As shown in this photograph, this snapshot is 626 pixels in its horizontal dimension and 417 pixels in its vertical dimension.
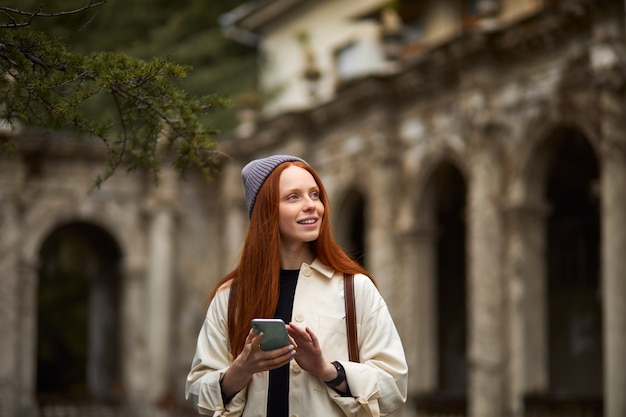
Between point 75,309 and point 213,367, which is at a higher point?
point 213,367

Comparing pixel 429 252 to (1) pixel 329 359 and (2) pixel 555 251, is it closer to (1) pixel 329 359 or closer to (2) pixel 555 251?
(2) pixel 555 251

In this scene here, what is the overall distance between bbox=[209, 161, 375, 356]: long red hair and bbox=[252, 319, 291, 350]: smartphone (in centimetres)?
42

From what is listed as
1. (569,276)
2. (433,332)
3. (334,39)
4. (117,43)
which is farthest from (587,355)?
(117,43)

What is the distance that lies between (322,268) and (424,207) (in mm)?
14848

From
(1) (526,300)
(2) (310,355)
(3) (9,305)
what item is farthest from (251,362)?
(3) (9,305)

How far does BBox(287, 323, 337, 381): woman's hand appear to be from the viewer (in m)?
4.24

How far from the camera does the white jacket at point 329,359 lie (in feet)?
14.6

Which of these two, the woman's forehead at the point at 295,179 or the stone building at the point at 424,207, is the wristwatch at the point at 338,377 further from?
the stone building at the point at 424,207

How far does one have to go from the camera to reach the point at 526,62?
1673 cm

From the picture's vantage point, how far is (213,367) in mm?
4656

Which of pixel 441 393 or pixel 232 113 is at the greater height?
pixel 232 113

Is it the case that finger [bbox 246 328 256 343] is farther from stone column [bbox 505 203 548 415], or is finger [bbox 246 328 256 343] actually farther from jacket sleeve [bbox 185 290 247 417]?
stone column [bbox 505 203 548 415]

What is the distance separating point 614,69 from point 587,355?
794 centimetres

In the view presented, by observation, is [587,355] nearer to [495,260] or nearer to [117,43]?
[495,260]
